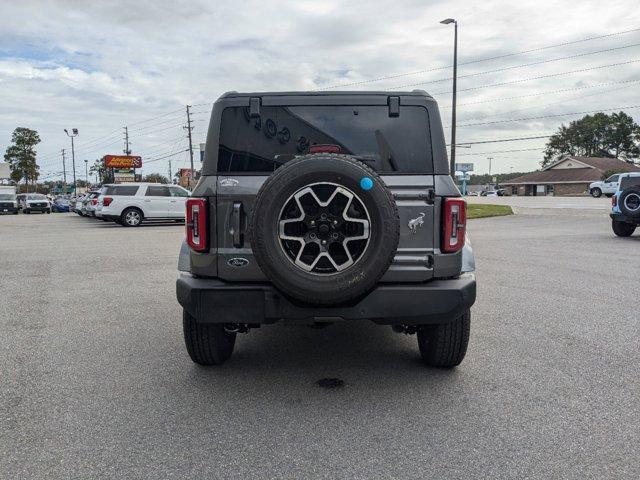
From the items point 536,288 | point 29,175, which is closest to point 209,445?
point 536,288

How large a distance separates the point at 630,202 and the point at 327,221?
41.2 ft

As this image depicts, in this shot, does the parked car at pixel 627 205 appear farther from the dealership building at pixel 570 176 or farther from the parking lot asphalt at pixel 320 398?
the dealership building at pixel 570 176

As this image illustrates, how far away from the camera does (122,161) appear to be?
7206cm

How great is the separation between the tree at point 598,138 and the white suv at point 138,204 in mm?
101332

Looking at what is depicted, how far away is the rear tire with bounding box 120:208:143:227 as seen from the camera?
22.4m

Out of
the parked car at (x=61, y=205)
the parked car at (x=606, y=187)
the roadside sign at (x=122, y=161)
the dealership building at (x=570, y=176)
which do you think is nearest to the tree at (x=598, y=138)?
the dealership building at (x=570, y=176)

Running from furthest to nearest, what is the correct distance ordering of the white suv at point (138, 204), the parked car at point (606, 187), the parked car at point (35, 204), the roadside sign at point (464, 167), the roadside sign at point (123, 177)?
the roadside sign at point (123, 177)
the roadside sign at point (464, 167)
the parked car at point (606, 187)
the parked car at point (35, 204)
the white suv at point (138, 204)

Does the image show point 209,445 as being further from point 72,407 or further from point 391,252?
point 391,252

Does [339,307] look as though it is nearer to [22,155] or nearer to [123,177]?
[123,177]

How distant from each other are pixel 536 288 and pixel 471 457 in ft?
17.0

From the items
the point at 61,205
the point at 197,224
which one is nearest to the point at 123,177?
the point at 61,205

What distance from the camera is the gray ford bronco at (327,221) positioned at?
3.29m

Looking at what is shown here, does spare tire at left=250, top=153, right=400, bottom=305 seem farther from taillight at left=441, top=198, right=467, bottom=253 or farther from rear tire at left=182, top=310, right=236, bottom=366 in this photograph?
rear tire at left=182, top=310, right=236, bottom=366

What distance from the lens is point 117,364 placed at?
4457 mm
